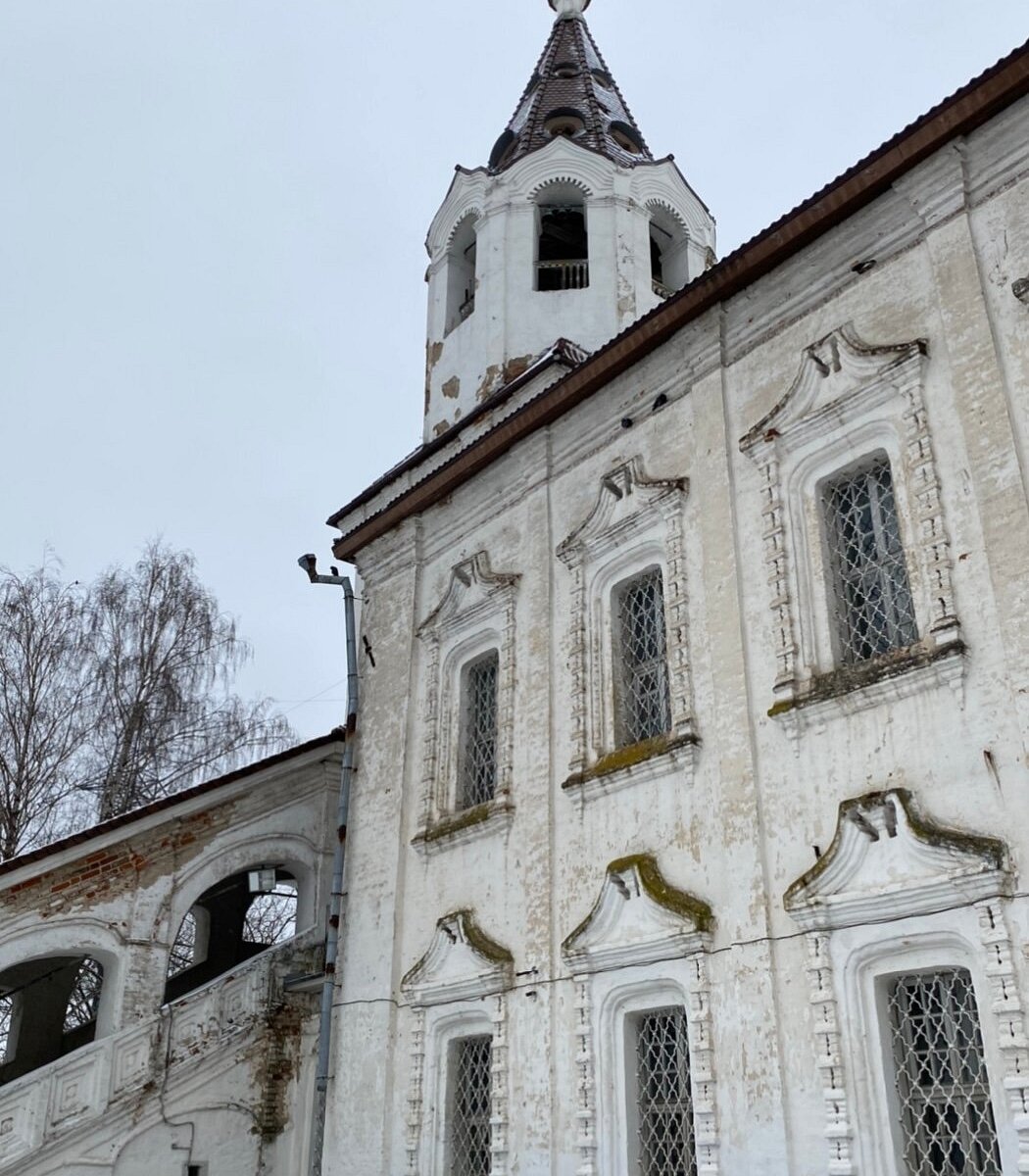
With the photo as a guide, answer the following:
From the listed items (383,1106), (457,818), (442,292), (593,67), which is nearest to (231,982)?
(383,1106)

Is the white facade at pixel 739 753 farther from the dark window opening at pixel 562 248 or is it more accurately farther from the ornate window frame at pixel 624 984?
the dark window opening at pixel 562 248

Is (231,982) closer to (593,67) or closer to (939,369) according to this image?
(939,369)

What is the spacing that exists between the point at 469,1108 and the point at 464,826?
219cm

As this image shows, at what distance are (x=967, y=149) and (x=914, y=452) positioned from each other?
2.09 m

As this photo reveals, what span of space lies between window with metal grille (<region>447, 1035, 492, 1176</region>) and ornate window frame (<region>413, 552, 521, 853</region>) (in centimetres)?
167


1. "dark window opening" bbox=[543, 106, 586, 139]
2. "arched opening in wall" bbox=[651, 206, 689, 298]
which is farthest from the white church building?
"dark window opening" bbox=[543, 106, 586, 139]

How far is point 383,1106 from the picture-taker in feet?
32.3

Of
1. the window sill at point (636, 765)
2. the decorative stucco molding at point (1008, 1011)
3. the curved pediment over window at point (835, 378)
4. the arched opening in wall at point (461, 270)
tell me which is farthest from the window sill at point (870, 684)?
the arched opening in wall at point (461, 270)

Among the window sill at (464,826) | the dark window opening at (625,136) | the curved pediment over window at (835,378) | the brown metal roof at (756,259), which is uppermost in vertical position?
the dark window opening at (625,136)

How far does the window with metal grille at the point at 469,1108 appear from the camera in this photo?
927cm

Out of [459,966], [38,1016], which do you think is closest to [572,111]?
[459,966]

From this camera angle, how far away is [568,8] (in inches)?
827

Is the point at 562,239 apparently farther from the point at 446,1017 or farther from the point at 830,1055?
the point at 830,1055

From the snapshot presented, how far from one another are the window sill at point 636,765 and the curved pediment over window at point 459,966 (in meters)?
1.42
